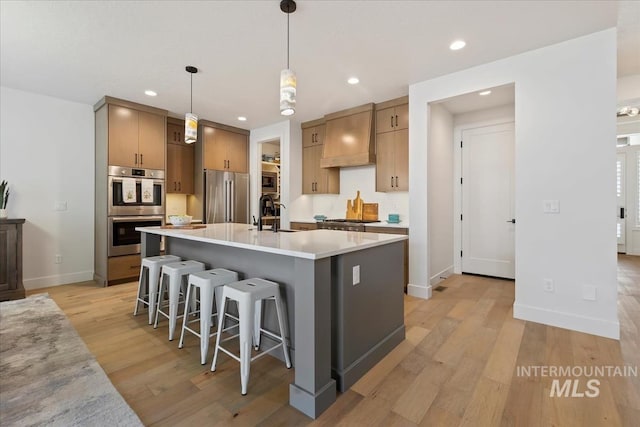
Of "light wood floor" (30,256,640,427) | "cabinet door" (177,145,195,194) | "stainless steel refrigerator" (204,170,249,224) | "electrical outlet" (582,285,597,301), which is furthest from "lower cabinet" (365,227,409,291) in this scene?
"cabinet door" (177,145,195,194)

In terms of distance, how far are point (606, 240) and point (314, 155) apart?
4.04 metres

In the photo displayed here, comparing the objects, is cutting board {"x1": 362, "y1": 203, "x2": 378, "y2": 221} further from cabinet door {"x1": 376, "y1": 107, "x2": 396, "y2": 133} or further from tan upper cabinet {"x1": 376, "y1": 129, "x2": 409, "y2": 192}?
cabinet door {"x1": 376, "y1": 107, "x2": 396, "y2": 133}

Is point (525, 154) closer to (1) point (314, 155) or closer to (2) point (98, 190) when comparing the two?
(1) point (314, 155)

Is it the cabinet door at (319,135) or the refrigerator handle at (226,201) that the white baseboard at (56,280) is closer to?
the refrigerator handle at (226,201)

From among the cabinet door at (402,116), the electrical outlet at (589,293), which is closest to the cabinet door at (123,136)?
the cabinet door at (402,116)

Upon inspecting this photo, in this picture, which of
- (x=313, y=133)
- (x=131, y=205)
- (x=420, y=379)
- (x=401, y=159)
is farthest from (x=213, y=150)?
(x=420, y=379)

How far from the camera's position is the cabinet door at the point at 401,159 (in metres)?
4.18

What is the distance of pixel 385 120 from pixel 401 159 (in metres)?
0.65

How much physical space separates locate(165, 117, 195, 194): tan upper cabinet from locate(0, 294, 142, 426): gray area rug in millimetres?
2907

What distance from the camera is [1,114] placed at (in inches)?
151

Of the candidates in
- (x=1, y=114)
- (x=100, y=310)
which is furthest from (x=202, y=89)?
(x=100, y=310)

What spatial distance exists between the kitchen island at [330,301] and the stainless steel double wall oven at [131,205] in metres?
2.22

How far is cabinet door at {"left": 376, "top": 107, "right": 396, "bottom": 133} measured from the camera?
169 inches

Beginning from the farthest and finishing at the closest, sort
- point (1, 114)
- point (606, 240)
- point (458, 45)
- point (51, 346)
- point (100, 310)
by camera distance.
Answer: point (1, 114) < point (100, 310) < point (458, 45) < point (606, 240) < point (51, 346)
